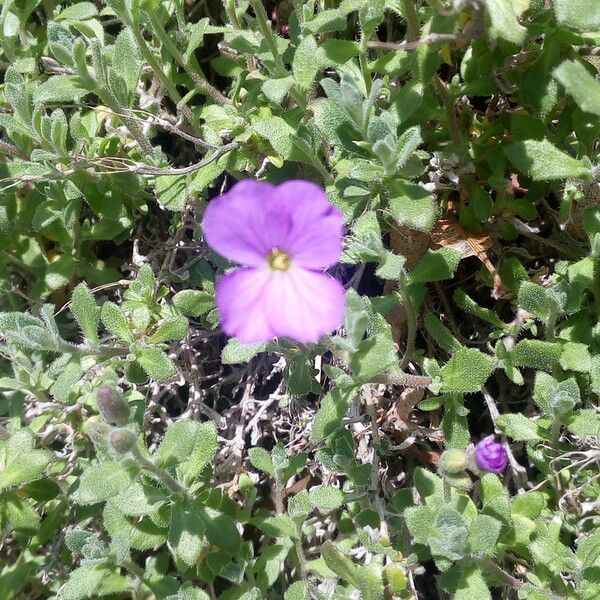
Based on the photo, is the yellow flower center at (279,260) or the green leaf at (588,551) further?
the green leaf at (588,551)

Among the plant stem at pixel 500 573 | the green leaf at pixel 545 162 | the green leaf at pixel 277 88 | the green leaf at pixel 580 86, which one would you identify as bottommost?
the plant stem at pixel 500 573

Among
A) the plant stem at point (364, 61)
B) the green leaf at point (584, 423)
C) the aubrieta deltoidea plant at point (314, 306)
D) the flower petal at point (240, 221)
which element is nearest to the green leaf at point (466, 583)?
the aubrieta deltoidea plant at point (314, 306)

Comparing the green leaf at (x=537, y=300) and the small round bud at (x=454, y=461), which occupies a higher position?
the green leaf at (x=537, y=300)

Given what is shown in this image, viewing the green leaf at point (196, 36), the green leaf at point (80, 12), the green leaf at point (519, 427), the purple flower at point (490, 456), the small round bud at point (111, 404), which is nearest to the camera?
the small round bud at point (111, 404)

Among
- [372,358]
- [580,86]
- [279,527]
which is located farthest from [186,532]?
[580,86]

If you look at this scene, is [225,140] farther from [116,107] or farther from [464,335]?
[464,335]

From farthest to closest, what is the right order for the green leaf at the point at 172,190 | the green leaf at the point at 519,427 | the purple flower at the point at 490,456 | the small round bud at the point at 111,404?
the green leaf at the point at 172,190, the green leaf at the point at 519,427, the purple flower at the point at 490,456, the small round bud at the point at 111,404

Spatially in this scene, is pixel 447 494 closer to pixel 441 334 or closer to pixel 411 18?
pixel 441 334

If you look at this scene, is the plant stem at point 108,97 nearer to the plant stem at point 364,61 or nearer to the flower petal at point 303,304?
the plant stem at point 364,61

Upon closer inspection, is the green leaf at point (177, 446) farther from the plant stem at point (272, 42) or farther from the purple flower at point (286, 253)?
the plant stem at point (272, 42)
